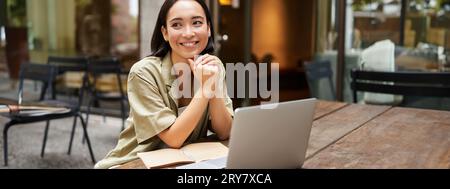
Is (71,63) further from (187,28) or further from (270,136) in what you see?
(270,136)

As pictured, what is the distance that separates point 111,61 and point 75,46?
176 cm

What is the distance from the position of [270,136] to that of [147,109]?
0.49 meters

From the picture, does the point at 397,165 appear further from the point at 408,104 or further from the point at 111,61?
the point at 111,61

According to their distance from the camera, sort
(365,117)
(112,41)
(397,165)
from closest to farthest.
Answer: (397,165), (365,117), (112,41)

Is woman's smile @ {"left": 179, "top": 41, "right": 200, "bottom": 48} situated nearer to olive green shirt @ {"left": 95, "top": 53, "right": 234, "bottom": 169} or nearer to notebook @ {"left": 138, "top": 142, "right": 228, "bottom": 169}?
olive green shirt @ {"left": 95, "top": 53, "right": 234, "bottom": 169}

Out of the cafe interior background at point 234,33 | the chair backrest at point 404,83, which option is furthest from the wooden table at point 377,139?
the cafe interior background at point 234,33

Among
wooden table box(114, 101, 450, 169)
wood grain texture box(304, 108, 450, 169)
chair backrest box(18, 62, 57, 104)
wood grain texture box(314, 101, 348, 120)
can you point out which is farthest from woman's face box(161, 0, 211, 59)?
chair backrest box(18, 62, 57, 104)

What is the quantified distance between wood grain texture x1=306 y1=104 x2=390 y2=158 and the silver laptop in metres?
0.19

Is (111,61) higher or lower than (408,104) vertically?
higher

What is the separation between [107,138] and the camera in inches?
171

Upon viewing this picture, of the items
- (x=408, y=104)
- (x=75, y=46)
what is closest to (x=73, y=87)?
(x=75, y=46)
